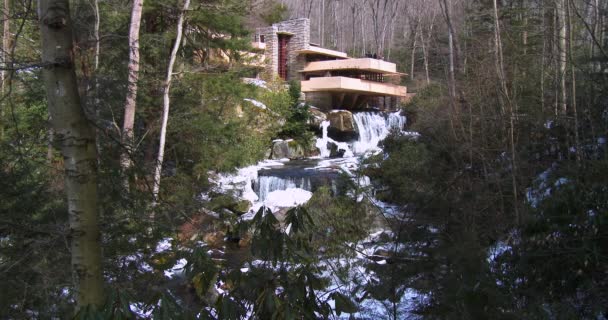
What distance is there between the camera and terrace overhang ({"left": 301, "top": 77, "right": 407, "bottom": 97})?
A: 24.0m

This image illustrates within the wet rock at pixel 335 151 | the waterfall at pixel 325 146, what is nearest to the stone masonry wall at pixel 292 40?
the waterfall at pixel 325 146

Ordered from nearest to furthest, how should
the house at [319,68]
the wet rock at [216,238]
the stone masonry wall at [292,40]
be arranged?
the wet rock at [216,238] < the house at [319,68] < the stone masonry wall at [292,40]

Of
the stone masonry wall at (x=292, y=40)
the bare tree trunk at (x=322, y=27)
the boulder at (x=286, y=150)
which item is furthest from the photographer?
the bare tree trunk at (x=322, y=27)

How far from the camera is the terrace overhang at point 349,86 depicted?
78.6ft

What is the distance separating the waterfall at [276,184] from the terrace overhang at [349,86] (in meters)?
10.4

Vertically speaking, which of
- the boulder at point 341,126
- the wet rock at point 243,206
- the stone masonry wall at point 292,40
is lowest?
the wet rock at point 243,206

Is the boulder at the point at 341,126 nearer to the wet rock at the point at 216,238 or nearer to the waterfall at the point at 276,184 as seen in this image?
the waterfall at the point at 276,184

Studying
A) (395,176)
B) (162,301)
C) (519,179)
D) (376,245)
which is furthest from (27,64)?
(395,176)

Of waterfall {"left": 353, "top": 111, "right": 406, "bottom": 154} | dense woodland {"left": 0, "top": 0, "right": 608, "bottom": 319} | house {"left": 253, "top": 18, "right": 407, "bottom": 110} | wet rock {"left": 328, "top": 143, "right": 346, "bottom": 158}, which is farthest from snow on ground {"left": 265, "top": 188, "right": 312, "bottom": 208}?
house {"left": 253, "top": 18, "right": 407, "bottom": 110}

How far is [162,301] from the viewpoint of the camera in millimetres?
1379

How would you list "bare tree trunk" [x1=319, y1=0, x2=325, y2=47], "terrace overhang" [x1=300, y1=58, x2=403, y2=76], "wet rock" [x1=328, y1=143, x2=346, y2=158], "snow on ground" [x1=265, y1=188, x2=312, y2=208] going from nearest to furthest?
1. "snow on ground" [x1=265, y1=188, x2=312, y2=208]
2. "wet rock" [x1=328, y1=143, x2=346, y2=158]
3. "terrace overhang" [x1=300, y1=58, x2=403, y2=76]
4. "bare tree trunk" [x1=319, y1=0, x2=325, y2=47]

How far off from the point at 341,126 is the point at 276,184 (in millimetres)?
7949

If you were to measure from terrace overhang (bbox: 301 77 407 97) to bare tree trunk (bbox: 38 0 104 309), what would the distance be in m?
22.6

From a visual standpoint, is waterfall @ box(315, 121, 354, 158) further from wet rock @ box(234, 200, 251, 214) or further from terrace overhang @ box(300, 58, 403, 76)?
wet rock @ box(234, 200, 251, 214)
